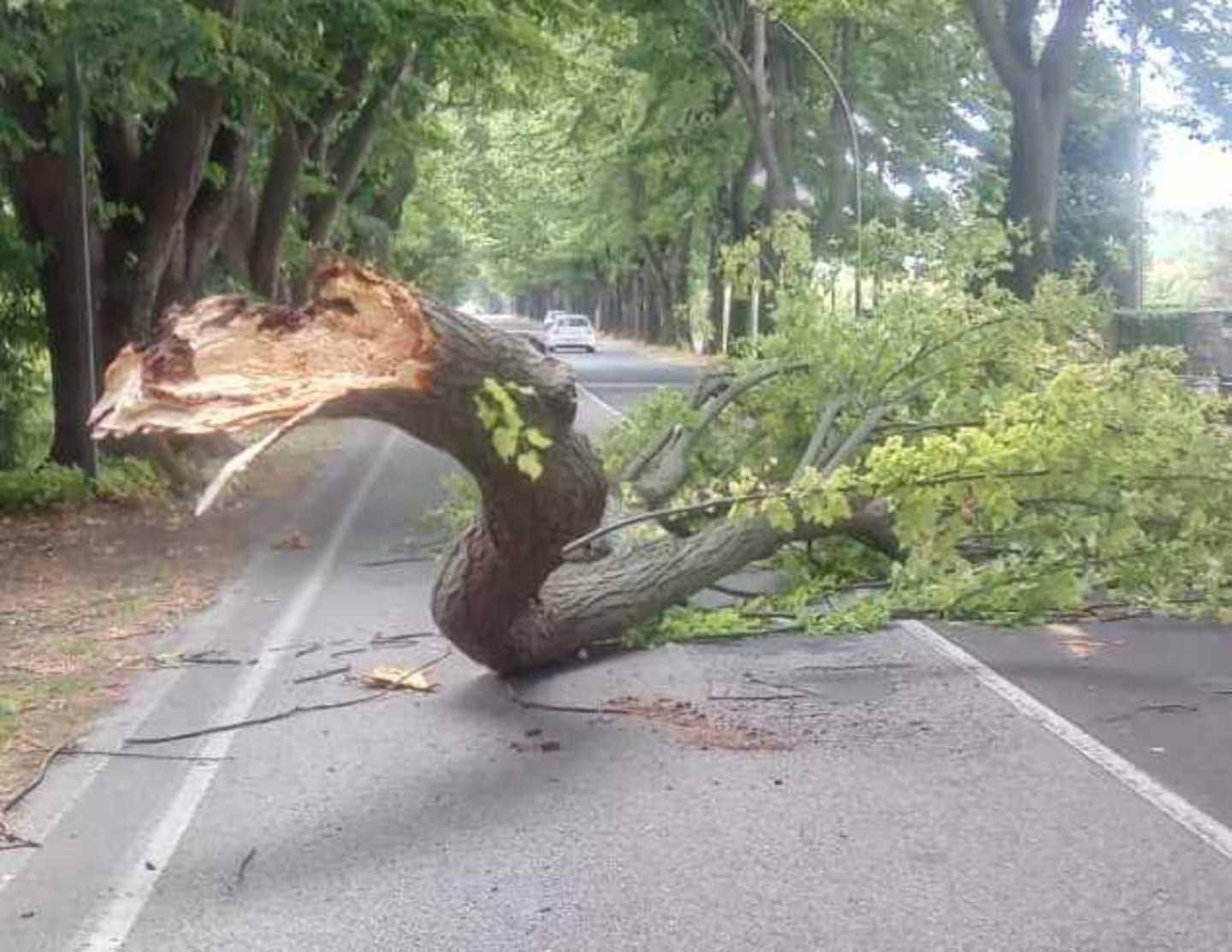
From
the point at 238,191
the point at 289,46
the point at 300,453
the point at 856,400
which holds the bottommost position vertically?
the point at 300,453

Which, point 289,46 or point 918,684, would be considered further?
point 289,46

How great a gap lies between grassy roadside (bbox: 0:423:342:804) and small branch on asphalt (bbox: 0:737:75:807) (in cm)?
4

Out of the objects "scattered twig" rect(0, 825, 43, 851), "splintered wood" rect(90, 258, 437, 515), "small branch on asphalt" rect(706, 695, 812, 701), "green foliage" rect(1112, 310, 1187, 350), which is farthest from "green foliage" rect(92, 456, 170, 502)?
"green foliage" rect(1112, 310, 1187, 350)

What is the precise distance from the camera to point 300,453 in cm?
2244

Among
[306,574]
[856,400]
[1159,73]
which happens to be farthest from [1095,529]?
[1159,73]

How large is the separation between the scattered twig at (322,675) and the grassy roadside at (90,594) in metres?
0.86

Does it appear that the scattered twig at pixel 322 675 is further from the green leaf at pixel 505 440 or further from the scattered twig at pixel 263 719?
the green leaf at pixel 505 440

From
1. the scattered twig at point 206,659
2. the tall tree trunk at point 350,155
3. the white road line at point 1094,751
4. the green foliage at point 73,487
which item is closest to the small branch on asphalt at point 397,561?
the scattered twig at point 206,659

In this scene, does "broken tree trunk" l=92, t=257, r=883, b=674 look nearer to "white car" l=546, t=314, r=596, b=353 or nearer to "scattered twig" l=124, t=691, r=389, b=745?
"scattered twig" l=124, t=691, r=389, b=745

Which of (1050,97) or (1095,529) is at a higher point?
(1050,97)

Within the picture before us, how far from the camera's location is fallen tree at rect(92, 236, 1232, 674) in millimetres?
5934

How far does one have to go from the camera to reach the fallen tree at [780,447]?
5.93m

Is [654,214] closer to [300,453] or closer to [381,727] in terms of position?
[300,453]

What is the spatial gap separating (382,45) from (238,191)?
3181 millimetres
